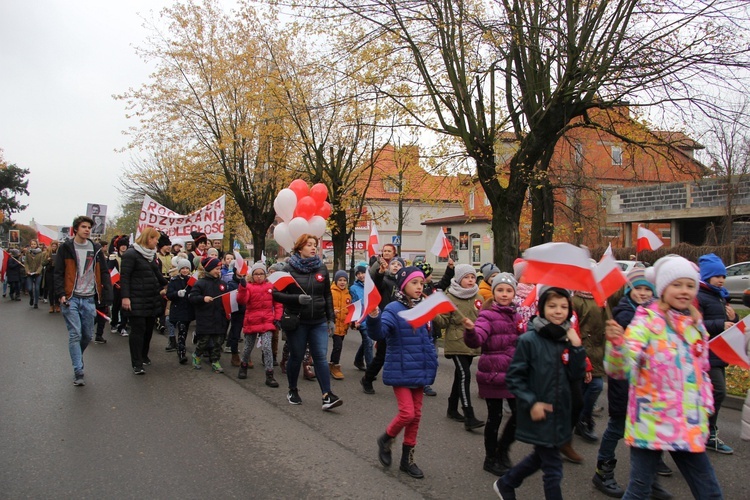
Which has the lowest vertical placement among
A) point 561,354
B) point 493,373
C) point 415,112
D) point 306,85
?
point 493,373

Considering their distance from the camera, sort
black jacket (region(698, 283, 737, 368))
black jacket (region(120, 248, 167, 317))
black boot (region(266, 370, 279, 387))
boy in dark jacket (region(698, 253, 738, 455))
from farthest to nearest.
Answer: black jacket (region(120, 248, 167, 317))
black boot (region(266, 370, 279, 387))
black jacket (region(698, 283, 737, 368))
boy in dark jacket (region(698, 253, 738, 455))

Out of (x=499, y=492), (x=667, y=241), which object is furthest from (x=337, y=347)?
(x=667, y=241)

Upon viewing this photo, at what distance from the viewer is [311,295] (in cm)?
650

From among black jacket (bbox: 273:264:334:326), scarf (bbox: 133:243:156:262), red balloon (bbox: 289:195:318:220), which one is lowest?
black jacket (bbox: 273:264:334:326)

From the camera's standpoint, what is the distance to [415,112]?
16.4 m

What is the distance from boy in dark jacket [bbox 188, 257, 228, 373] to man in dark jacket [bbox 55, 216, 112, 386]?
126 centimetres

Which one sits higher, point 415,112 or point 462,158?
point 415,112

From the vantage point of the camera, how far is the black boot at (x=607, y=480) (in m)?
4.26

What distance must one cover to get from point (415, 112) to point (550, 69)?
3871 mm

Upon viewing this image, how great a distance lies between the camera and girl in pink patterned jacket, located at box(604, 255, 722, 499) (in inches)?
129

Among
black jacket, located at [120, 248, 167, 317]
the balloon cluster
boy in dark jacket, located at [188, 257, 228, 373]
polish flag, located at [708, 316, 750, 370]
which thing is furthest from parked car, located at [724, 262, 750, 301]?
black jacket, located at [120, 248, 167, 317]

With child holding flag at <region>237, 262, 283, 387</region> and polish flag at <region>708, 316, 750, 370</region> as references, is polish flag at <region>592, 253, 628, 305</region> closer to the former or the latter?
polish flag at <region>708, 316, 750, 370</region>

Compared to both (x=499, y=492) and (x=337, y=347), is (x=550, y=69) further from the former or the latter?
(x=499, y=492)

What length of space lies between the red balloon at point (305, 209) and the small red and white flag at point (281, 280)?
473 cm
